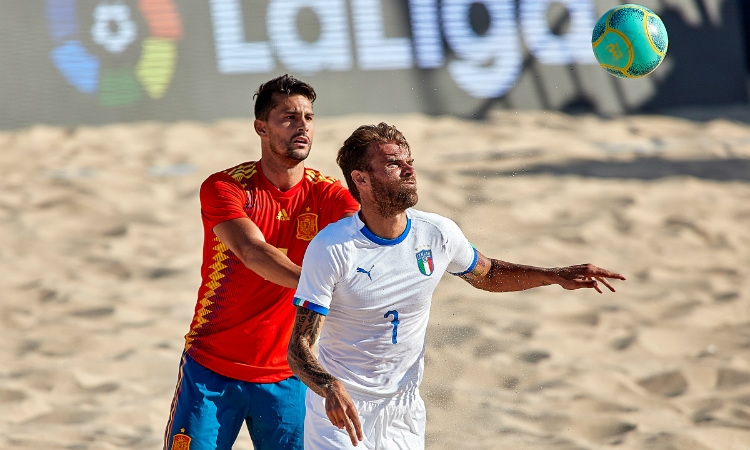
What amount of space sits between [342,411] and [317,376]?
0.57 feet

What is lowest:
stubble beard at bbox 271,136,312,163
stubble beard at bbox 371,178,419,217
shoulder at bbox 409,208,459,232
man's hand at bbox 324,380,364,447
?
man's hand at bbox 324,380,364,447

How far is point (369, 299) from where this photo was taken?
331cm

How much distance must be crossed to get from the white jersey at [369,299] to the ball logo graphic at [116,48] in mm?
7934

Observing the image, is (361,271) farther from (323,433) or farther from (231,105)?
(231,105)

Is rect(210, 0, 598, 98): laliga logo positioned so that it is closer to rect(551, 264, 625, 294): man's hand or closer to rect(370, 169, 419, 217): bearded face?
rect(551, 264, 625, 294): man's hand

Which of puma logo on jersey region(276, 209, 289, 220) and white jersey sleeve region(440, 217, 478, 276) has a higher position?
puma logo on jersey region(276, 209, 289, 220)

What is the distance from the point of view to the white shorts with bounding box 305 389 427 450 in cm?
324

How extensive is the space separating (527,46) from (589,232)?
12.5 feet

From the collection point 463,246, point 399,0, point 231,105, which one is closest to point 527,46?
point 399,0

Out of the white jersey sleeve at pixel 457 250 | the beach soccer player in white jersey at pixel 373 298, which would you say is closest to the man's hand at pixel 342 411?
the beach soccer player in white jersey at pixel 373 298

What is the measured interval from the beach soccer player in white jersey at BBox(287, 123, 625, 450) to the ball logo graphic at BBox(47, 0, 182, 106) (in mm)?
7808

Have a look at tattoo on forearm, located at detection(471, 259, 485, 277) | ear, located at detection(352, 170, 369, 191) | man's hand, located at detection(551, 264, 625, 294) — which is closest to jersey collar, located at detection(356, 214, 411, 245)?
ear, located at detection(352, 170, 369, 191)

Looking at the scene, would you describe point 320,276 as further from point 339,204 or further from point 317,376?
point 339,204

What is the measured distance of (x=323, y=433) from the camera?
10.7 ft
